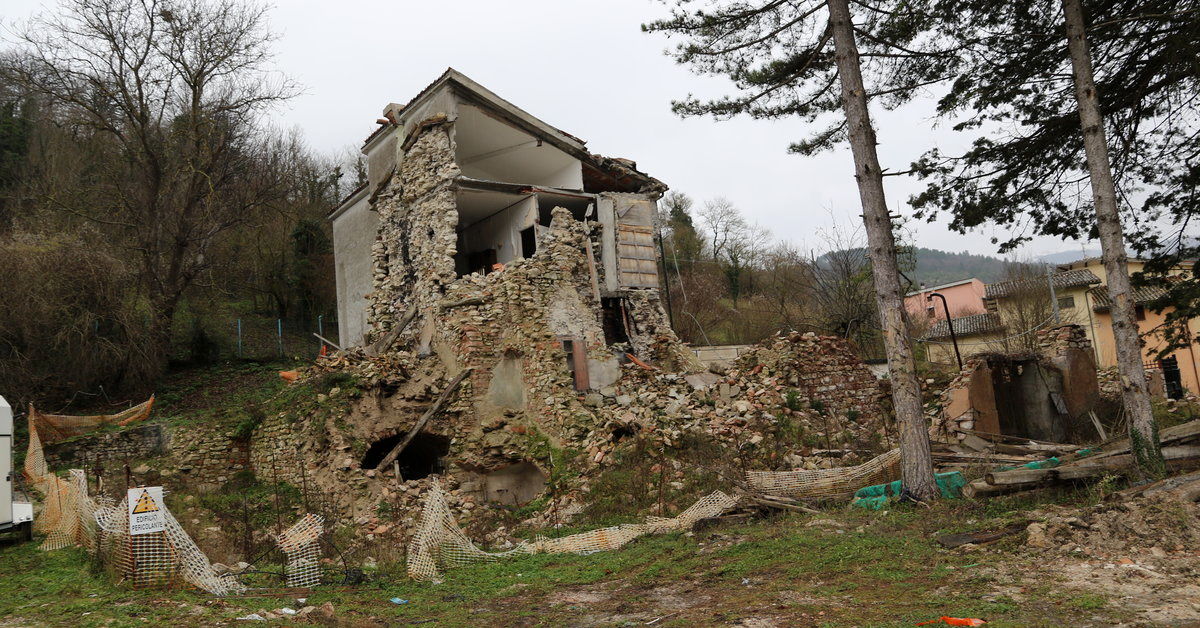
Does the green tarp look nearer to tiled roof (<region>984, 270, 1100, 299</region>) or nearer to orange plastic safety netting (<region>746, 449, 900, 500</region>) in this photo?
orange plastic safety netting (<region>746, 449, 900, 500</region>)

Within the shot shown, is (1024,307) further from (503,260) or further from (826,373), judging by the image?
(503,260)

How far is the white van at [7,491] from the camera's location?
389 inches

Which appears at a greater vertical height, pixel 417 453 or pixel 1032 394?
pixel 417 453

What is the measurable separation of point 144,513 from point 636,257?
14512mm

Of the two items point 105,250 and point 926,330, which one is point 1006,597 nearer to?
point 105,250

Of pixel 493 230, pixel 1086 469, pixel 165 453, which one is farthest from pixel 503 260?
pixel 1086 469

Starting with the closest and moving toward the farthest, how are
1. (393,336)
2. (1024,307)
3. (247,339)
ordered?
(393,336) < (247,339) < (1024,307)

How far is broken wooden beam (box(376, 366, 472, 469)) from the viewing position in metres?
13.9

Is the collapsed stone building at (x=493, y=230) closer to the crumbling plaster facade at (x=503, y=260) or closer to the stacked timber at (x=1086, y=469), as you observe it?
the crumbling plaster facade at (x=503, y=260)

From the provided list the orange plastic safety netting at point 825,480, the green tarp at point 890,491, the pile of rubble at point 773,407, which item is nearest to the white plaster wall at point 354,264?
the pile of rubble at point 773,407

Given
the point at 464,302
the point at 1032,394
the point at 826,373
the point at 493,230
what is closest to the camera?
the point at 826,373

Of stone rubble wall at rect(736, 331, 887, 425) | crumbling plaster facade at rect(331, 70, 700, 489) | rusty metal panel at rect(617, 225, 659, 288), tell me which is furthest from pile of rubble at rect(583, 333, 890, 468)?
rusty metal panel at rect(617, 225, 659, 288)

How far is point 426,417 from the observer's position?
14.4 m

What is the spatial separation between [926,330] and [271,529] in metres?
29.8
